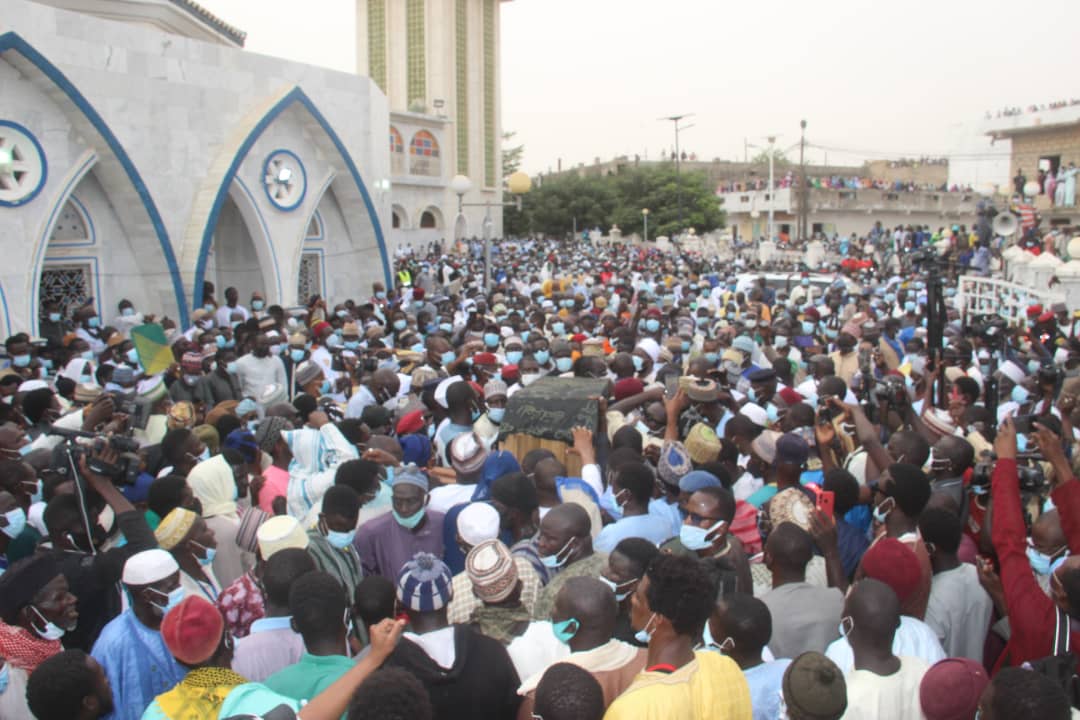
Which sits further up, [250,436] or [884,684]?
[250,436]

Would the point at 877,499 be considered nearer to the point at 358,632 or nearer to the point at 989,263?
the point at 358,632

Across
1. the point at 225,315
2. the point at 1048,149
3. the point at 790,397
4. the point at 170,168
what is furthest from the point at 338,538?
the point at 1048,149

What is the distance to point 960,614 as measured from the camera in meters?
3.95

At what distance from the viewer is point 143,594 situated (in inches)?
137

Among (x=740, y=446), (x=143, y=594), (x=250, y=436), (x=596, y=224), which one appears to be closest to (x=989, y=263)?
(x=740, y=446)

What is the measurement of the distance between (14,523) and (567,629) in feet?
10.9

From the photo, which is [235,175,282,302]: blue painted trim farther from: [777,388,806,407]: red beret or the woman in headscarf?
the woman in headscarf

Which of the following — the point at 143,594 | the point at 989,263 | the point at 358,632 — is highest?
the point at 989,263

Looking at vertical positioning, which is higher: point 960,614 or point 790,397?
point 790,397

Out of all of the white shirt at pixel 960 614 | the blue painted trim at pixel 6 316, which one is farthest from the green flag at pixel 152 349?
the white shirt at pixel 960 614

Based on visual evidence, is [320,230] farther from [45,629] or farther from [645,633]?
[645,633]

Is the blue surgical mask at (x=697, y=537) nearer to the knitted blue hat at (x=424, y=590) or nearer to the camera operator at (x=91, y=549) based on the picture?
the knitted blue hat at (x=424, y=590)

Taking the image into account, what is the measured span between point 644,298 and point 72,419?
408 inches

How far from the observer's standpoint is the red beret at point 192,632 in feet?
10.3
